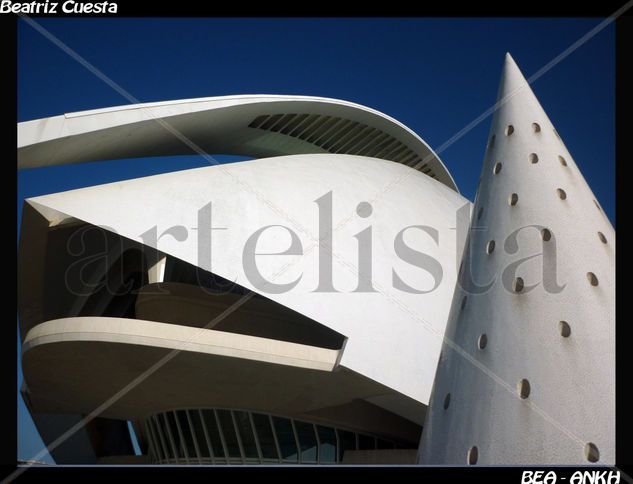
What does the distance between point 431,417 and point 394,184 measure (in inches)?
456

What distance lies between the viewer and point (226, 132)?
18750mm

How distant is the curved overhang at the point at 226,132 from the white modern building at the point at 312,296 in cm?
7

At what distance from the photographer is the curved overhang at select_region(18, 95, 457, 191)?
14211mm

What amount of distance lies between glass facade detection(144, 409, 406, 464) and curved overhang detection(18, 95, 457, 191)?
6.54m

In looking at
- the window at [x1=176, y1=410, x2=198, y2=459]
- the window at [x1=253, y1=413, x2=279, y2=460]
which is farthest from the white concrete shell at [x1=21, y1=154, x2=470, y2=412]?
the window at [x1=176, y1=410, x2=198, y2=459]

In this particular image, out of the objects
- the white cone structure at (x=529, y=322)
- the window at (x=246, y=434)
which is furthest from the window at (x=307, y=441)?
the white cone structure at (x=529, y=322)

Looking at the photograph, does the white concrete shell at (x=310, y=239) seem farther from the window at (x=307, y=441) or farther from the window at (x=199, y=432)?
the window at (x=199, y=432)

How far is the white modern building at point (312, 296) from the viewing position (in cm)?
687
